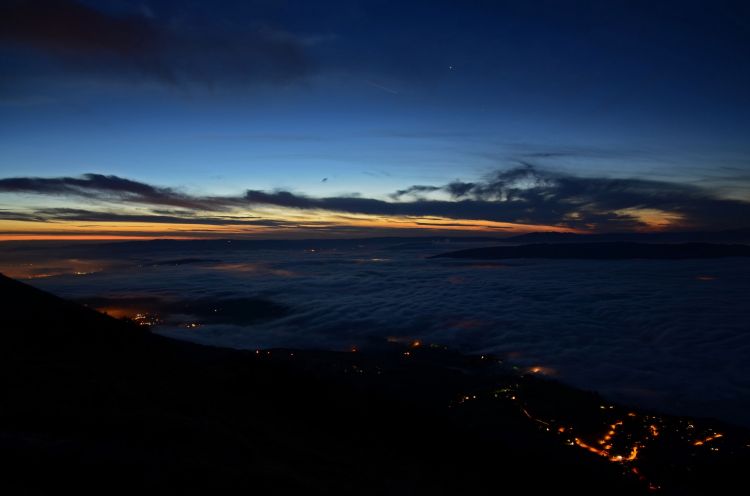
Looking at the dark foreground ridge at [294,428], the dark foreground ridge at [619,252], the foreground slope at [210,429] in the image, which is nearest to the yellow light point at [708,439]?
the dark foreground ridge at [294,428]

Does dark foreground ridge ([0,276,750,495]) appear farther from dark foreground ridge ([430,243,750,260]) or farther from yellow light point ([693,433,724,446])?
dark foreground ridge ([430,243,750,260])

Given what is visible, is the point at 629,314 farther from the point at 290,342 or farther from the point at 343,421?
the point at 343,421

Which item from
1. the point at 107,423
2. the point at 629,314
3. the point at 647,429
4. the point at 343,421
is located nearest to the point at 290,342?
the point at 343,421

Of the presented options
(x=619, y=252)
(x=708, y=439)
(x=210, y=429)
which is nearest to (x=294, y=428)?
(x=210, y=429)

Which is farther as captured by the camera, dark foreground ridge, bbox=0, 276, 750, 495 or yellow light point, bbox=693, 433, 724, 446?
yellow light point, bbox=693, 433, 724, 446

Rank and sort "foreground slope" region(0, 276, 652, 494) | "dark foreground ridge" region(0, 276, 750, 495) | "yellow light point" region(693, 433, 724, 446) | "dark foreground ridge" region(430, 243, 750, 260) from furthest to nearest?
"dark foreground ridge" region(430, 243, 750, 260) < "yellow light point" region(693, 433, 724, 446) < "dark foreground ridge" region(0, 276, 750, 495) < "foreground slope" region(0, 276, 652, 494)

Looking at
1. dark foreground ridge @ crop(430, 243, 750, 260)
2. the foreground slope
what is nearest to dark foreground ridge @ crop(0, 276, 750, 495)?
the foreground slope

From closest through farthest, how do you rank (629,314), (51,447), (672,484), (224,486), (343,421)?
(51,447), (224,486), (672,484), (343,421), (629,314)
